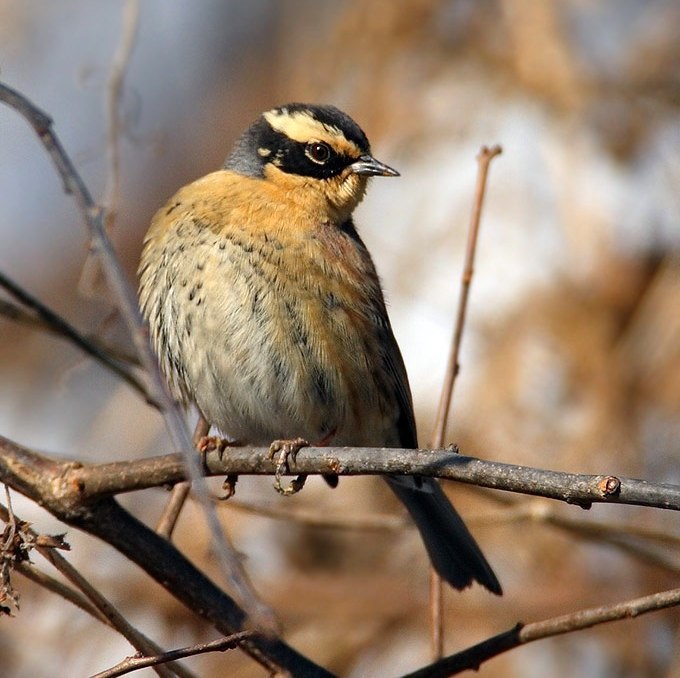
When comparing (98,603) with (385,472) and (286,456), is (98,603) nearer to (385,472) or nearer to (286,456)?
(286,456)

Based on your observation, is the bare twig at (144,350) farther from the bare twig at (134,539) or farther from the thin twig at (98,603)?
the bare twig at (134,539)

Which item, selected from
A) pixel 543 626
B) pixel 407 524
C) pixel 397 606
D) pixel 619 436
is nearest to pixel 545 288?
pixel 619 436

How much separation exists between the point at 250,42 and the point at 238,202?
16.4 ft

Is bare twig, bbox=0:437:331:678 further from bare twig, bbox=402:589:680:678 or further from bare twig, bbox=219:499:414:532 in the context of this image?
bare twig, bbox=219:499:414:532

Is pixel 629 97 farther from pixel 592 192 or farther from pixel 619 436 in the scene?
pixel 619 436

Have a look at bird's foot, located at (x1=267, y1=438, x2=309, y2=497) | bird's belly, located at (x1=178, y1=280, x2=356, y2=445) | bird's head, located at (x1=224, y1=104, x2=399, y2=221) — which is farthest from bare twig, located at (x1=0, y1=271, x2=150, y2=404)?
bird's head, located at (x1=224, y1=104, x2=399, y2=221)

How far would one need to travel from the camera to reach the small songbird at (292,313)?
15.2 ft

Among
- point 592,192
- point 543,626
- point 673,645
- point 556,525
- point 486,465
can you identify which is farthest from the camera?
point 592,192

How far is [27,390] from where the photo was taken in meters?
8.45

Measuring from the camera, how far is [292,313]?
15.1 feet

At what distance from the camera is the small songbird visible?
4637 mm

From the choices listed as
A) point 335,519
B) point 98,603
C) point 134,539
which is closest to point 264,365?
point 335,519

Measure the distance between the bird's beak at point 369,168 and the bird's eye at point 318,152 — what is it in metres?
0.12

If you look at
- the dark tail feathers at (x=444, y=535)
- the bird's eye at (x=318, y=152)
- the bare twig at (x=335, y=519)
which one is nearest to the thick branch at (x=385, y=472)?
the bare twig at (x=335, y=519)
